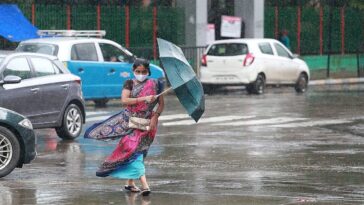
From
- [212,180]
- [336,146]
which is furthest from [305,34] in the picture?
[212,180]

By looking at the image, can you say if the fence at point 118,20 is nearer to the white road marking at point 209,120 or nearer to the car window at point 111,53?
the car window at point 111,53

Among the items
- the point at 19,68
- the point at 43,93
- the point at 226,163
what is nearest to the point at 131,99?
the point at 226,163

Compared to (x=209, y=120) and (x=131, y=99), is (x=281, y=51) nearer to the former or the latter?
(x=209, y=120)

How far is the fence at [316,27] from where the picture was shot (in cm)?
4375

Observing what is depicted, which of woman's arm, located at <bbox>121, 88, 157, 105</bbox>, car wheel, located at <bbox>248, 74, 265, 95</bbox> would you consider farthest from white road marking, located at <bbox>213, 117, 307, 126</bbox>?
→ woman's arm, located at <bbox>121, 88, 157, 105</bbox>

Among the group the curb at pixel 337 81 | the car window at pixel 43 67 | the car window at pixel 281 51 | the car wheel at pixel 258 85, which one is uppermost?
the car window at pixel 43 67

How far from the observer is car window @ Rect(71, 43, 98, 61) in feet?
85.8

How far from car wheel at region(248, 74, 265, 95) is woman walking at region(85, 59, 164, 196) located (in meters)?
20.9

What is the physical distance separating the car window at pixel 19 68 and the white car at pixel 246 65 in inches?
613

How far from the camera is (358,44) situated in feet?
159

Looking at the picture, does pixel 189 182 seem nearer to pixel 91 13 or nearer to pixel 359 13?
pixel 91 13

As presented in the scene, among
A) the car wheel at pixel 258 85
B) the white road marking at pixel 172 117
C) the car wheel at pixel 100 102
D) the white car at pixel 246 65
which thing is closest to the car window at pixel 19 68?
the white road marking at pixel 172 117

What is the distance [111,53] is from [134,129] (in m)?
15.0

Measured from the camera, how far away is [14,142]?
14031 mm
